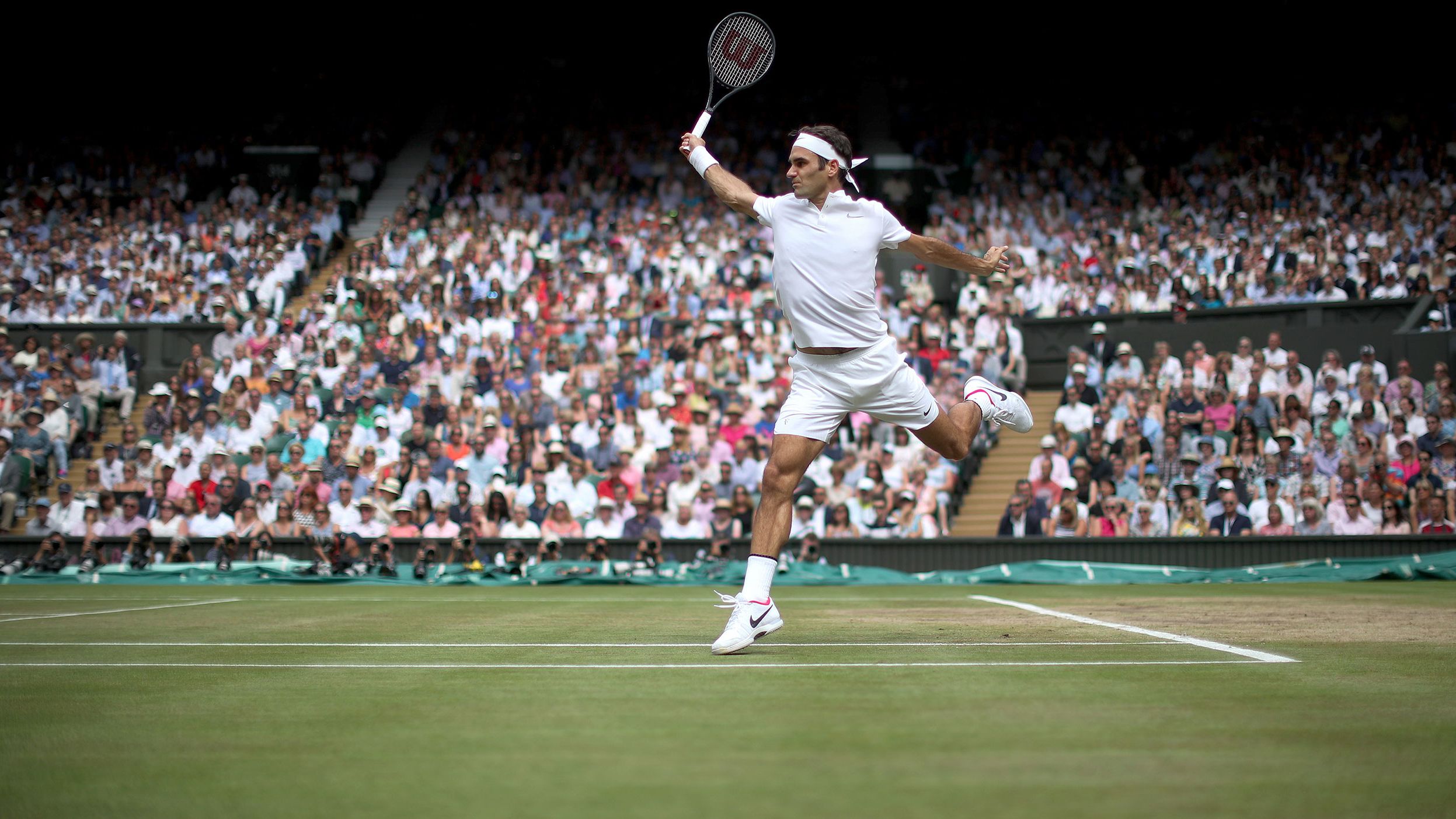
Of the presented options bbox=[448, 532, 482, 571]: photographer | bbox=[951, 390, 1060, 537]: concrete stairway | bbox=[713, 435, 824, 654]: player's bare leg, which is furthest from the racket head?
bbox=[951, 390, 1060, 537]: concrete stairway

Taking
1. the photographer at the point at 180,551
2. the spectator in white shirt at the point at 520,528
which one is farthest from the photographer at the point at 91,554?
the spectator in white shirt at the point at 520,528

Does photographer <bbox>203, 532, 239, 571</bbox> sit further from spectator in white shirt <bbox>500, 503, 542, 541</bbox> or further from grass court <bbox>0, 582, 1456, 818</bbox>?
grass court <bbox>0, 582, 1456, 818</bbox>

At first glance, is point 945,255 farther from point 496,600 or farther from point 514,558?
point 514,558

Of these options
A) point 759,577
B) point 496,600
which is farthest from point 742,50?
point 496,600

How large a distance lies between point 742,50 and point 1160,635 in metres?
4.74

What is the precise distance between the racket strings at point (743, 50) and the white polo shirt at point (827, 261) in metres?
2.72

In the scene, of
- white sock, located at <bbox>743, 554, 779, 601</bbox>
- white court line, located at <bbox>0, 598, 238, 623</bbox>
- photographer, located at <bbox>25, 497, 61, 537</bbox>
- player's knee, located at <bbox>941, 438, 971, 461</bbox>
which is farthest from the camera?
photographer, located at <bbox>25, 497, 61, 537</bbox>

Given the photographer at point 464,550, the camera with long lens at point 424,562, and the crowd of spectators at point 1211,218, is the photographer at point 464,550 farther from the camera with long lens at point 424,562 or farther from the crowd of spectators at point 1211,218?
the crowd of spectators at point 1211,218

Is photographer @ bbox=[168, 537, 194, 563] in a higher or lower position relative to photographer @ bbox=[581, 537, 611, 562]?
lower

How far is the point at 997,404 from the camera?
7984 mm

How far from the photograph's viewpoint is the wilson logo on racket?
928 cm

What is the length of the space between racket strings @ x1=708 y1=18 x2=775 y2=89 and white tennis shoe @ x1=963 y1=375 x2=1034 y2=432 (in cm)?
267

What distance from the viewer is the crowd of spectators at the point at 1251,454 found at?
52.2 ft

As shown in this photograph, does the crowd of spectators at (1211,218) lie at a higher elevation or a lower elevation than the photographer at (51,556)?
higher
